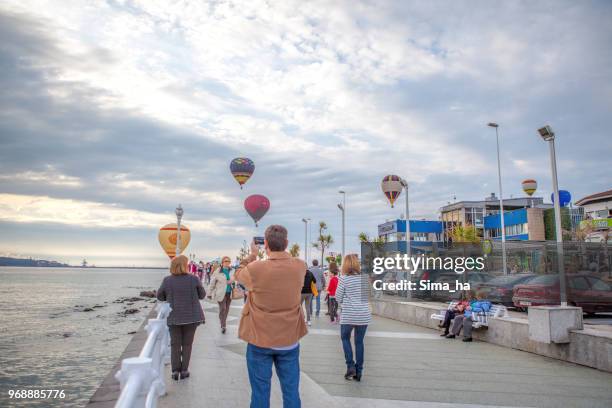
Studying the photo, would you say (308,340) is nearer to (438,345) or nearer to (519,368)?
(438,345)

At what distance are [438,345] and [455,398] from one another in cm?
477

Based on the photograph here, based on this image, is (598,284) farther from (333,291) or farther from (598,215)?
(598,215)

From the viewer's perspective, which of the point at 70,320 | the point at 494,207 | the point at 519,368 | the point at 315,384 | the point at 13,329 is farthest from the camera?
the point at 494,207

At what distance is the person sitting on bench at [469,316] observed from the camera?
11.3 meters

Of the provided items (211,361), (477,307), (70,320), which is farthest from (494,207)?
(211,361)

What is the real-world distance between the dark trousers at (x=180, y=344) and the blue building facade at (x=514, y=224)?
60.7 meters

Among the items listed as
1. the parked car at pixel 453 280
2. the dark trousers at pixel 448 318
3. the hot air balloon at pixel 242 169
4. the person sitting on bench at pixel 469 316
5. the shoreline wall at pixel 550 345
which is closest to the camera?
the shoreline wall at pixel 550 345

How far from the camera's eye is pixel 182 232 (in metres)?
34.8

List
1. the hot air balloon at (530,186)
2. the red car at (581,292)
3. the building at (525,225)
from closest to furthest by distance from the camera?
the red car at (581,292) → the building at (525,225) → the hot air balloon at (530,186)

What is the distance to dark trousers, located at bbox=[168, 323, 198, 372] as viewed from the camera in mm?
6887

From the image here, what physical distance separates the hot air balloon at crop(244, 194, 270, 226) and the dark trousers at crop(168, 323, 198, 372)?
17269mm

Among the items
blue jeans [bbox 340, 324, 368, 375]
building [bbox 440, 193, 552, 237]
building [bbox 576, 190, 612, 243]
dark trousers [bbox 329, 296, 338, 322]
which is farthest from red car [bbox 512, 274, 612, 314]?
building [bbox 440, 193, 552, 237]

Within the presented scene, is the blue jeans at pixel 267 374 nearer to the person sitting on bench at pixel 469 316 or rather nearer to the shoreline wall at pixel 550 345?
the shoreline wall at pixel 550 345

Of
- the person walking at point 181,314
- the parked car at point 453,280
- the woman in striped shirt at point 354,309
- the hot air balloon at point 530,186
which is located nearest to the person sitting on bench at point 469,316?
the woman in striped shirt at point 354,309
